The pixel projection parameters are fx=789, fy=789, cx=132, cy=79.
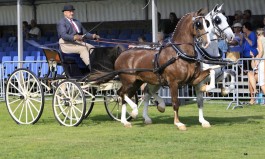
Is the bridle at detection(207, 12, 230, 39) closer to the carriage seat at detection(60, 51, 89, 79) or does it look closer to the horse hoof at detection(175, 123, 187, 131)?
the horse hoof at detection(175, 123, 187, 131)

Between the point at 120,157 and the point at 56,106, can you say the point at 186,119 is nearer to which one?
the point at 56,106

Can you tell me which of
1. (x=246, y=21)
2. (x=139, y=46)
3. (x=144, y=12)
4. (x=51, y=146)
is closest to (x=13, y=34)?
(x=144, y=12)

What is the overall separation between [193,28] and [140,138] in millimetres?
2498

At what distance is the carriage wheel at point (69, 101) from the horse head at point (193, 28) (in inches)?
86.3

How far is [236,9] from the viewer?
24.5 metres

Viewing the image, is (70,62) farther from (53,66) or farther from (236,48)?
(236,48)

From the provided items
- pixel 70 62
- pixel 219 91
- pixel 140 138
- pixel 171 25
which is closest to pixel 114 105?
pixel 70 62

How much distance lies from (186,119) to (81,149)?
16.4ft

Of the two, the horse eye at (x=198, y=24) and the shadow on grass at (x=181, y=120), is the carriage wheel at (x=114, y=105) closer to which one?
the shadow on grass at (x=181, y=120)

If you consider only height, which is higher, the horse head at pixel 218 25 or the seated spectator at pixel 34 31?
the seated spectator at pixel 34 31

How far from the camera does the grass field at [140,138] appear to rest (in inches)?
451

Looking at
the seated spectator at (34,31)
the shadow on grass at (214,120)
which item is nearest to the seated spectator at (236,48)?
the shadow on grass at (214,120)

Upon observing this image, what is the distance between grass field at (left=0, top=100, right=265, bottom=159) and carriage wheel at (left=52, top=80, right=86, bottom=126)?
239 millimetres

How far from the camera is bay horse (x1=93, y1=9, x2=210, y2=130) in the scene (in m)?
14.4
